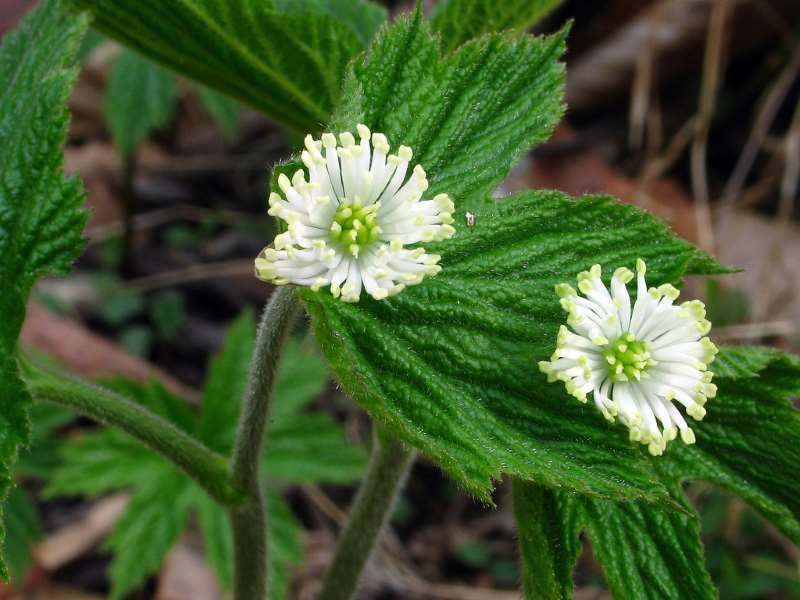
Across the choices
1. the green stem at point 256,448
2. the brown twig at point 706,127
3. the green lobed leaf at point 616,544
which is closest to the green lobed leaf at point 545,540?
the green lobed leaf at point 616,544

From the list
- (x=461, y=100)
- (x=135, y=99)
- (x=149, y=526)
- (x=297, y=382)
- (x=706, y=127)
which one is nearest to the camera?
(x=461, y=100)

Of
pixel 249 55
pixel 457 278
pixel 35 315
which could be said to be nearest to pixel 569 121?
pixel 35 315

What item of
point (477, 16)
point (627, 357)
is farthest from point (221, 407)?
point (627, 357)

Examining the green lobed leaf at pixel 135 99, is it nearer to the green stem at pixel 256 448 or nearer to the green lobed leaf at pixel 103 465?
the green lobed leaf at pixel 103 465

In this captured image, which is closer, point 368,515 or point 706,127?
point 368,515

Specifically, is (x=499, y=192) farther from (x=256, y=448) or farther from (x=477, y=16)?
(x=256, y=448)

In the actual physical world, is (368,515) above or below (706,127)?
below
